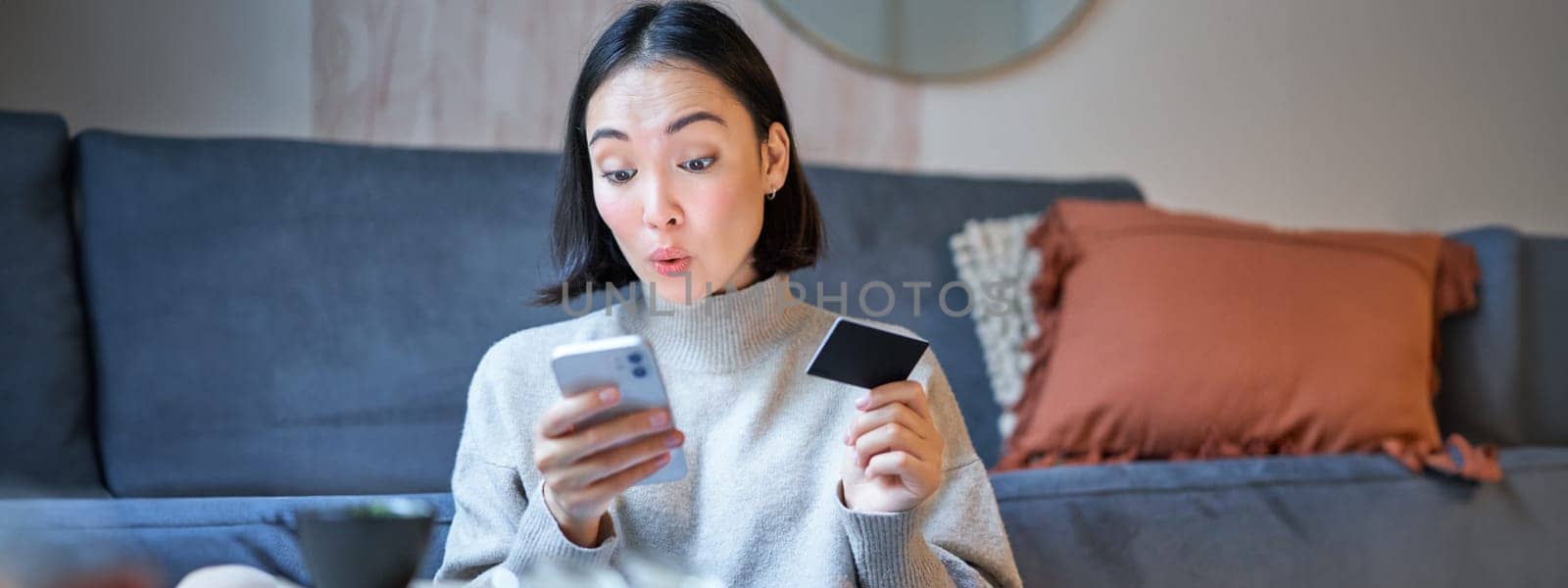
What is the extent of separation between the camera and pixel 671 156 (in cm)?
106

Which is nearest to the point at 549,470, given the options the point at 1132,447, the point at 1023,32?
the point at 1132,447

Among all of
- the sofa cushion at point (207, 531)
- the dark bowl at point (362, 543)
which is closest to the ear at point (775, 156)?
the sofa cushion at point (207, 531)

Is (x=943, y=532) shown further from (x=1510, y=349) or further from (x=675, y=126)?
(x=1510, y=349)

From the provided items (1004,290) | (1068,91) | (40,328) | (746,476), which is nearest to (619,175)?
(746,476)

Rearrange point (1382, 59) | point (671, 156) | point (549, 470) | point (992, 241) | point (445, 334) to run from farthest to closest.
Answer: point (1382, 59)
point (992, 241)
point (445, 334)
point (671, 156)
point (549, 470)

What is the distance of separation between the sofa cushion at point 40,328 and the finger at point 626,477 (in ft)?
2.57

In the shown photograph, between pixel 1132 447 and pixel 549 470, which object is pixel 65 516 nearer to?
pixel 549 470

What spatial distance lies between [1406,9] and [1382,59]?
132 millimetres

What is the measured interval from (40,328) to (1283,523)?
1.45 metres

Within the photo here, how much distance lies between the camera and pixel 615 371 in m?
0.81

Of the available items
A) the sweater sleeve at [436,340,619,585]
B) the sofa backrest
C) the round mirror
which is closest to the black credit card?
the sweater sleeve at [436,340,619,585]

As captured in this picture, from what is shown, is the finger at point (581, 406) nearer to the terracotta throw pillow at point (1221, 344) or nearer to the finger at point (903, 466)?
the finger at point (903, 466)

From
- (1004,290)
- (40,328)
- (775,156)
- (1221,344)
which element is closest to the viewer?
(775,156)

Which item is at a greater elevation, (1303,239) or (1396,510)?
(1303,239)
